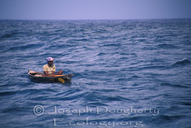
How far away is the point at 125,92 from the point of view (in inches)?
458

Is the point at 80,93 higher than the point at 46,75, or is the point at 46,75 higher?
the point at 46,75

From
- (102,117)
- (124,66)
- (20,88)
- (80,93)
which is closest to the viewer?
(102,117)

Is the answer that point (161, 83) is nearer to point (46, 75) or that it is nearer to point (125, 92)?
point (125, 92)

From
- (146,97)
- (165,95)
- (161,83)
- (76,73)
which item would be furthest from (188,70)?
(76,73)

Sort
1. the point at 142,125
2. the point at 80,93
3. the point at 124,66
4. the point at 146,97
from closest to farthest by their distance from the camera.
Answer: the point at 142,125 < the point at 146,97 < the point at 80,93 < the point at 124,66

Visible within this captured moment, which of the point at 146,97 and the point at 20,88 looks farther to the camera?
the point at 20,88

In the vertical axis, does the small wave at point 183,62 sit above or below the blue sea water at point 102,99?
above

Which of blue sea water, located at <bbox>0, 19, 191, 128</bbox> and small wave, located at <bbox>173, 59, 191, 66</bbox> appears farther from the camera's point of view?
small wave, located at <bbox>173, 59, 191, 66</bbox>

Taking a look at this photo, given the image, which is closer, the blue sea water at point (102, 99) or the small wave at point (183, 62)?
the blue sea water at point (102, 99)

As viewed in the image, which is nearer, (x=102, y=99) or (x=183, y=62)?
(x=102, y=99)

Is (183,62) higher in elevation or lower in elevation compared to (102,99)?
higher

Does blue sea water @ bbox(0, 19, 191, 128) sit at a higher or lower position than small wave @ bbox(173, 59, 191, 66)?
lower

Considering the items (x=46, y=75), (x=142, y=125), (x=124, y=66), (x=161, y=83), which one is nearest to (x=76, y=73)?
(x=46, y=75)

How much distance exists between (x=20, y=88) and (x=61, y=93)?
127 inches
